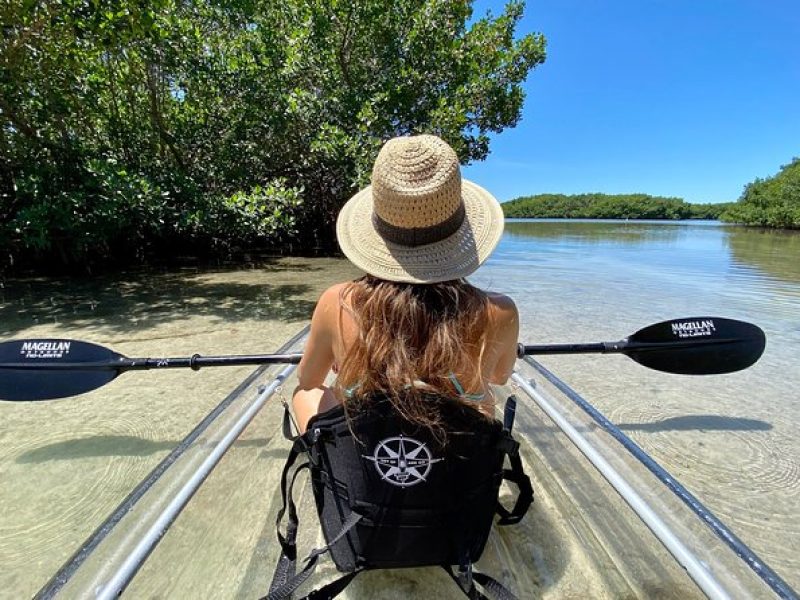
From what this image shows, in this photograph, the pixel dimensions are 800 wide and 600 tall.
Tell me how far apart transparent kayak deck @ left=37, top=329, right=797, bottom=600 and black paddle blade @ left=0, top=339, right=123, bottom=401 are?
826 mm

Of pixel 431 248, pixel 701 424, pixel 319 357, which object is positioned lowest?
pixel 701 424

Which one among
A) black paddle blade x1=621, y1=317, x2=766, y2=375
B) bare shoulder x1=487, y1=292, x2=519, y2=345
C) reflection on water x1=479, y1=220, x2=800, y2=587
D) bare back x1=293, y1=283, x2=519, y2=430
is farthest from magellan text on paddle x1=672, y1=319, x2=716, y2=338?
bare shoulder x1=487, y1=292, x2=519, y2=345

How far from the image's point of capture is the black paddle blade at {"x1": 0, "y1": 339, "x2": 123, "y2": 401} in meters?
2.22

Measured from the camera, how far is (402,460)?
1083 millimetres

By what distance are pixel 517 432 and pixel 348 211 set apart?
1.62m

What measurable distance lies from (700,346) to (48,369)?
11.9ft

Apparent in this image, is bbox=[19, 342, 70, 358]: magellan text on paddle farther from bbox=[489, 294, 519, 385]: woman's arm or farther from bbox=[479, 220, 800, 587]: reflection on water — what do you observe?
bbox=[479, 220, 800, 587]: reflection on water

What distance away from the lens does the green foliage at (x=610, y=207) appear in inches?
3442

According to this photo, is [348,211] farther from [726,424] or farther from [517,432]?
[726,424]

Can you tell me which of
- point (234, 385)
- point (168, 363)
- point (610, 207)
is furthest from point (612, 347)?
point (610, 207)

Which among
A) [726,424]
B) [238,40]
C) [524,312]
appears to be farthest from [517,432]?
[238,40]

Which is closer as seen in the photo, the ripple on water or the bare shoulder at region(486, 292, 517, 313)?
the bare shoulder at region(486, 292, 517, 313)

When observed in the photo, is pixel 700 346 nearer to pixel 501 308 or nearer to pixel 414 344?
pixel 501 308

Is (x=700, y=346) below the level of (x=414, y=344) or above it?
below
